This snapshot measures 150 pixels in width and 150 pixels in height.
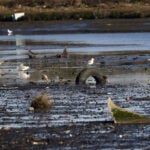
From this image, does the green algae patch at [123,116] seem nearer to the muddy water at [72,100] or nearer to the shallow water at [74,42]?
the muddy water at [72,100]

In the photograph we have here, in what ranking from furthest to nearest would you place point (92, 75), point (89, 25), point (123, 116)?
1. point (89, 25)
2. point (92, 75)
3. point (123, 116)

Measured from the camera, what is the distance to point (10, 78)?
1138 inches

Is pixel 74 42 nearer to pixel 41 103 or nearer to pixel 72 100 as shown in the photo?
pixel 72 100

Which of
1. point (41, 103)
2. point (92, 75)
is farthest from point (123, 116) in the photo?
point (92, 75)

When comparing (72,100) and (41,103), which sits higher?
(41,103)

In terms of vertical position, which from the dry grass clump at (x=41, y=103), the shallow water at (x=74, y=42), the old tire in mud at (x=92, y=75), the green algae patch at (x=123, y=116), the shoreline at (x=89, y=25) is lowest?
the shoreline at (x=89, y=25)

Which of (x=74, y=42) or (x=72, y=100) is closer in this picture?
(x=72, y=100)

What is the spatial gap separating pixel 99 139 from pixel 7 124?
2853 mm

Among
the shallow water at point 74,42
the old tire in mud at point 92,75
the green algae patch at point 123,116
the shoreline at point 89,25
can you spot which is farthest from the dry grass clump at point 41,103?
the shoreline at point 89,25

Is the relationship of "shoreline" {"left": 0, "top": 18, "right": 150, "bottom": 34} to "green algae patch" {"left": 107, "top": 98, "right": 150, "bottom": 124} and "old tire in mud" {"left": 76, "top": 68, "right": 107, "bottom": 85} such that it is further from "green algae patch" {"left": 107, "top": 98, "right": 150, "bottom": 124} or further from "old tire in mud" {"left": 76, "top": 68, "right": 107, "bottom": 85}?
"green algae patch" {"left": 107, "top": 98, "right": 150, "bottom": 124}

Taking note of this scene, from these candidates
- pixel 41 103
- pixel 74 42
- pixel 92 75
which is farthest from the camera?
pixel 74 42

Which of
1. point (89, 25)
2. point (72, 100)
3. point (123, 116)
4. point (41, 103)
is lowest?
point (89, 25)

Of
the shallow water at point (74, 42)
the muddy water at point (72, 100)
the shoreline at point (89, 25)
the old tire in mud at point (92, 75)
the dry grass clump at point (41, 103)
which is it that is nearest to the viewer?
the muddy water at point (72, 100)

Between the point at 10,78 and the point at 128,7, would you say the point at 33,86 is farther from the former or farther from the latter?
the point at 128,7
